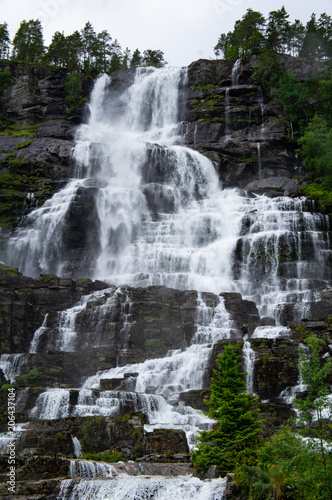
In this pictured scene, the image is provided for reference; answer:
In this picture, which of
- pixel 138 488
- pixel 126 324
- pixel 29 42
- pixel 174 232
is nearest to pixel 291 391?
pixel 138 488

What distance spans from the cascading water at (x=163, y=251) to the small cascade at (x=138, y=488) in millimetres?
7161

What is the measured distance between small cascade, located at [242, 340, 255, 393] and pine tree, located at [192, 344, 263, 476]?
11.9 metres

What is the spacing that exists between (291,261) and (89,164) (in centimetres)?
2992

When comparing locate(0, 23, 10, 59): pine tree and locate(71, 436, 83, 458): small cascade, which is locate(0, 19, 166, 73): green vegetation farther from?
locate(71, 436, 83, 458): small cascade

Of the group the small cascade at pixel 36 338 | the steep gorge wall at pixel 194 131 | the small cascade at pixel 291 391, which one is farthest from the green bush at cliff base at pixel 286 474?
the steep gorge wall at pixel 194 131

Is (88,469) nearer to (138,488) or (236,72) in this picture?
(138,488)

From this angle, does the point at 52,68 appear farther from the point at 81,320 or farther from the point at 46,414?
the point at 46,414

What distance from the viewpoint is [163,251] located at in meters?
49.8

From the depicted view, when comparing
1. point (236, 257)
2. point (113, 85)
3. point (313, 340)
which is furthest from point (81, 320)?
point (113, 85)

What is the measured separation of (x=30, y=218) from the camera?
2205 inches

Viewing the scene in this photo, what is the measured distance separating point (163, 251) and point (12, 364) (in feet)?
65.7

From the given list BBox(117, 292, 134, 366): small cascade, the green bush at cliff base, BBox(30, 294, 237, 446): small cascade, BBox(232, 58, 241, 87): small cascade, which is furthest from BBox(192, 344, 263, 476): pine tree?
BBox(232, 58, 241, 87): small cascade

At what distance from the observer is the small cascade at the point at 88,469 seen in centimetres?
1695

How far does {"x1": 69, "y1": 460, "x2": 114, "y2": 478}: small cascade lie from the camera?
1695 centimetres
